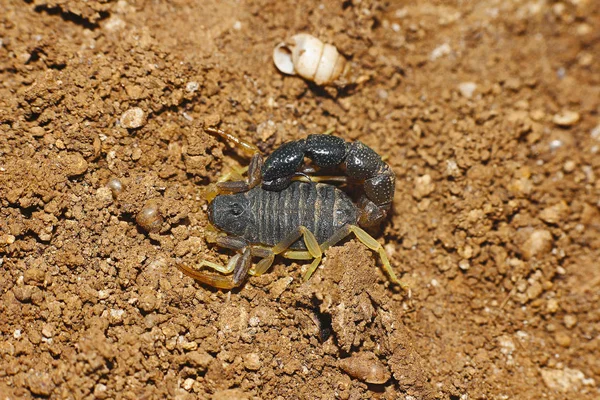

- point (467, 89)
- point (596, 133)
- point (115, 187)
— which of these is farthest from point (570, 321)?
point (115, 187)

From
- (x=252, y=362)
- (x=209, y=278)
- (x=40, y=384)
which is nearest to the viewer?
(x=40, y=384)

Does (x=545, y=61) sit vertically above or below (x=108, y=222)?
above

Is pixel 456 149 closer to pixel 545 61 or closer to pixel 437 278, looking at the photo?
pixel 437 278

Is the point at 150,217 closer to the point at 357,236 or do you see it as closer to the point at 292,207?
the point at 292,207

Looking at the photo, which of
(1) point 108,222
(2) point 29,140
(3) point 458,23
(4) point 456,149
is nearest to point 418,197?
(4) point 456,149

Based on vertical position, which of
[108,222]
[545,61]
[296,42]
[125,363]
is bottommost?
[125,363]

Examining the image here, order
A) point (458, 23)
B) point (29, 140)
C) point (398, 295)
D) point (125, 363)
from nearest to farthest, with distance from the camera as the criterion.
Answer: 1. point (125, 363)
2. point (29, 140)
3. point (398, 295)
4. point (458, 23)

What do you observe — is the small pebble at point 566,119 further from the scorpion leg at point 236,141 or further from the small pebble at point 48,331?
the small pebble at point 48,331
